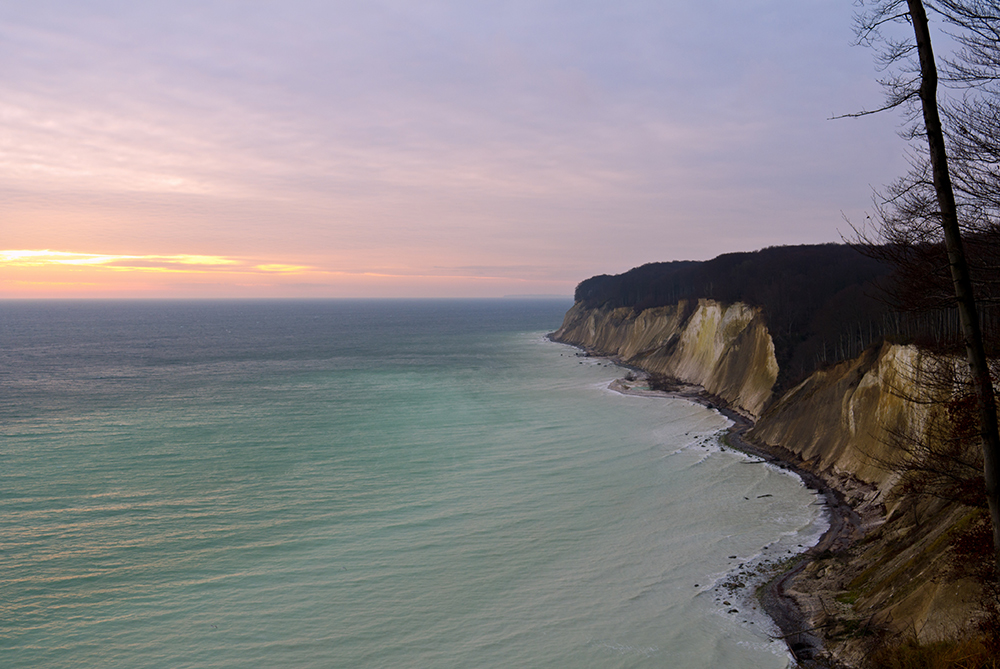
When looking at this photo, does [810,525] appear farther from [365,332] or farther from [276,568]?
[365,332]

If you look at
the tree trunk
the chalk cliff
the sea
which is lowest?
the sea

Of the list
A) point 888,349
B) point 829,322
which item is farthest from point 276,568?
point 829,322

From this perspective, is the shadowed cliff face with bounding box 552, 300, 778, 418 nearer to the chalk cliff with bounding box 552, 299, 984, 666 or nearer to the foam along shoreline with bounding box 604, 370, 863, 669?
the chalk cliff with bounding box 552, 299, 984, 666

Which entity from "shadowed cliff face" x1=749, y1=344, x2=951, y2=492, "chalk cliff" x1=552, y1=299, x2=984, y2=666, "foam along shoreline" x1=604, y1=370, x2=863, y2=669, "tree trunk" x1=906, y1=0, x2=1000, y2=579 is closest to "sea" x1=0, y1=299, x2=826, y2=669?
"foam along shoreline" x1=604, y1=370, x2=863, y2=669

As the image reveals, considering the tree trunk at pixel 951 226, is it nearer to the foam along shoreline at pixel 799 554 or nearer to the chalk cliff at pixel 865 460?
the chalk cliff at pixel 865 460

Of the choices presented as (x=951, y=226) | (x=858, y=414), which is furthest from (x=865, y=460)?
(x=951, y=226)
